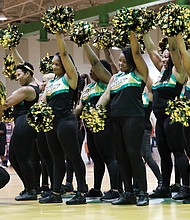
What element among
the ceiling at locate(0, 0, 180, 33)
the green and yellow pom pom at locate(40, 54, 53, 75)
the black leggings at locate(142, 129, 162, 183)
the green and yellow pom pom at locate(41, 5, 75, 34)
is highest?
the ceiling at locate(0, 0, 180, 33)

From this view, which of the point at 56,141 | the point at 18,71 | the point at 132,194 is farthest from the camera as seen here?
the point at 18,71

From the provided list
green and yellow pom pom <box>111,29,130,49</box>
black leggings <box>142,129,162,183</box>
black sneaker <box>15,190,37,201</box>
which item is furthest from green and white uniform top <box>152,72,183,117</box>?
black sneaker <box>15,190,37,201</box>

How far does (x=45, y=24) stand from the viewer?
608cm

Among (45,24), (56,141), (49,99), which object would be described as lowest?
(56,141)

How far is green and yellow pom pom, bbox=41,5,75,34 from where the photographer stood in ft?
19.7

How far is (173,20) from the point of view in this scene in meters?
5.59

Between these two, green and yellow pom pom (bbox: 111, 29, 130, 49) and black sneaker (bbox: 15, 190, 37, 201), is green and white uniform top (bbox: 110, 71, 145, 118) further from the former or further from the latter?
black sneaker (bbox: 15, 190, 37, 201)

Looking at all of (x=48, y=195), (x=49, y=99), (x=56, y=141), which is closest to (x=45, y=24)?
(x=49, y=99)

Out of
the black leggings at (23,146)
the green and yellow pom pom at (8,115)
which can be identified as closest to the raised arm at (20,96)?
the black leggings at (23,146)

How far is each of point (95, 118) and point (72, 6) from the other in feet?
45.8

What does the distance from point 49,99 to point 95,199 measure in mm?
1175

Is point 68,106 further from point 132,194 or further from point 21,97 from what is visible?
point 132,194

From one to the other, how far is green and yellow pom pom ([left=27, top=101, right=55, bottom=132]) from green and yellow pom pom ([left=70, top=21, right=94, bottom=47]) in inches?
28.3

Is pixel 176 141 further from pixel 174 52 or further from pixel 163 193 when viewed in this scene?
pixel 174 52
